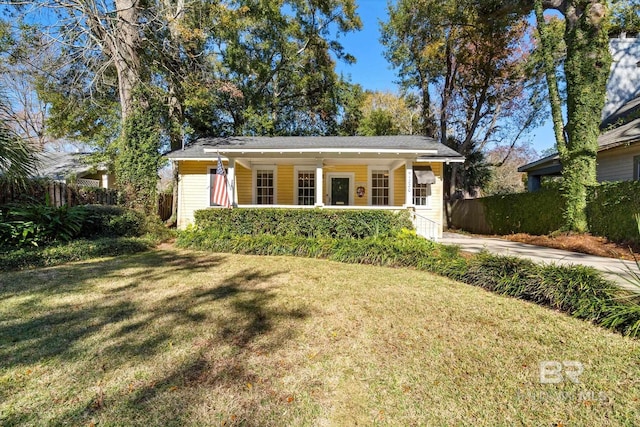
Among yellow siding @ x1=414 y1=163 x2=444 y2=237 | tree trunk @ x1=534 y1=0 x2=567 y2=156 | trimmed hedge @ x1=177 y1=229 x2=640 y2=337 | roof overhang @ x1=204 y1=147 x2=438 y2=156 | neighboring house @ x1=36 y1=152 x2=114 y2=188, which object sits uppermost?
tree trunk @ x1=534 y1=0 x2=567 y2=156

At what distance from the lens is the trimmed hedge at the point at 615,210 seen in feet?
25.8

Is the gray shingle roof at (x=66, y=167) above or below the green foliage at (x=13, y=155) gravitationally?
above

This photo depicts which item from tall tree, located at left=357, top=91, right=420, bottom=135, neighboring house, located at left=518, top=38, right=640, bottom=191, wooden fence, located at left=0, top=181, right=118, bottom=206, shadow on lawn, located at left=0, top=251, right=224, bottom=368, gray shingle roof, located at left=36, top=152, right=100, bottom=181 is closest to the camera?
shadow on lawn, located at left=0, top=251, right=224, bottom=368

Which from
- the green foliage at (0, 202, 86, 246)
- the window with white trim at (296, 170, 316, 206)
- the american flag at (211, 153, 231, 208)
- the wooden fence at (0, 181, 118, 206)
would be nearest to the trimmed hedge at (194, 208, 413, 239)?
the american flag at (211, 153, 231, 208)

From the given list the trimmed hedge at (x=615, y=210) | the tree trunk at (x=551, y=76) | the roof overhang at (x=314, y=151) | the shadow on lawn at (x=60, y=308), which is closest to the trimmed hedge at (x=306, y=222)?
the roof overhang at (x=314, y=151)

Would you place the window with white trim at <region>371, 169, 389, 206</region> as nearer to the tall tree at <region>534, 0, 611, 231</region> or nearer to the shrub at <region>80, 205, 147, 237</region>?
the tall tree at <region>534, 0, 611, 231</region>

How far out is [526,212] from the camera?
1205 cm

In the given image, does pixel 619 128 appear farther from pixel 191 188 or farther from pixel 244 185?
pixel 191 188

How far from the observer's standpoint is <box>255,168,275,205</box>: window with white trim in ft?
42.5

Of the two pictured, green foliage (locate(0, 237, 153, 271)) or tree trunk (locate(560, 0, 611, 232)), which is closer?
green foliage (locate(0, 237, 153, 271))

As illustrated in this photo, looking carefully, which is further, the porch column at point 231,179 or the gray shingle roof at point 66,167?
the gray shingle roof at point 66,167

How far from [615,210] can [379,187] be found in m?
7.48

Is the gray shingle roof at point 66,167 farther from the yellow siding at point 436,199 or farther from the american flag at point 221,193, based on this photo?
the yellow siding at point 436,199

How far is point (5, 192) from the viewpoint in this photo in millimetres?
7996
